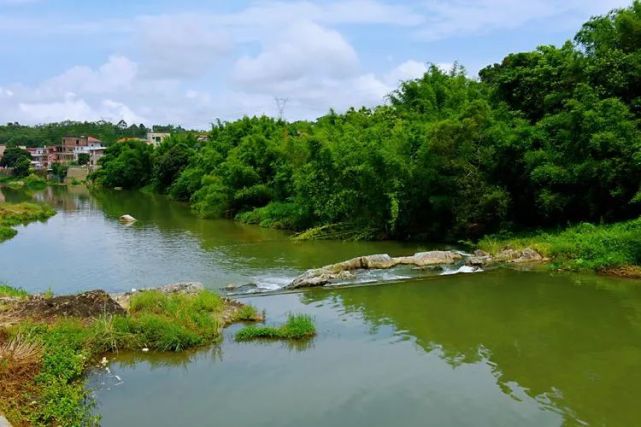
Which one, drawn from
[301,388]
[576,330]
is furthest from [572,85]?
[301,388]

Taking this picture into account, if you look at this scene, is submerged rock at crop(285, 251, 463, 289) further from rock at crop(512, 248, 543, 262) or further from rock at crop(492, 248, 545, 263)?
rock at crop(512, 248, 543, 262)

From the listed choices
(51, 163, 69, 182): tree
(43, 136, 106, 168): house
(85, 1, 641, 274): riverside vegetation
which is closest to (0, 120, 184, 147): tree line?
(43, 136, 106, 168): house

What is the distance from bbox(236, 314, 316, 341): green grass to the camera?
44.4ft

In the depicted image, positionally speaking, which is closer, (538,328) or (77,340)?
(77,340)

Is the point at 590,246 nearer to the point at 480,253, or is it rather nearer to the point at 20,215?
the point at 480,253

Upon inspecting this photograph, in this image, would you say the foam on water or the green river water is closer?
the green river water

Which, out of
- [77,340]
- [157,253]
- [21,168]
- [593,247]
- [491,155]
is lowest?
[157,253]

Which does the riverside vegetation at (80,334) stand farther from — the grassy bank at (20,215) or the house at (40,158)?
the house at (40,158)

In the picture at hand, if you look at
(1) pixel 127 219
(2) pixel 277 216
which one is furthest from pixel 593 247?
(1) pixel 127 219

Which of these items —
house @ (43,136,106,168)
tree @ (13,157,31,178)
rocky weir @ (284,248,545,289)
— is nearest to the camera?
rocky weir @ (284,248,545,289)

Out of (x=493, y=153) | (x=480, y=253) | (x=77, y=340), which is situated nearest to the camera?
(x=77, y=340)

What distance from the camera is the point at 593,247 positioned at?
19.3m

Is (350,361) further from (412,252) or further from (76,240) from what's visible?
(76,240)

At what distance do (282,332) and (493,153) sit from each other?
1353 cm
